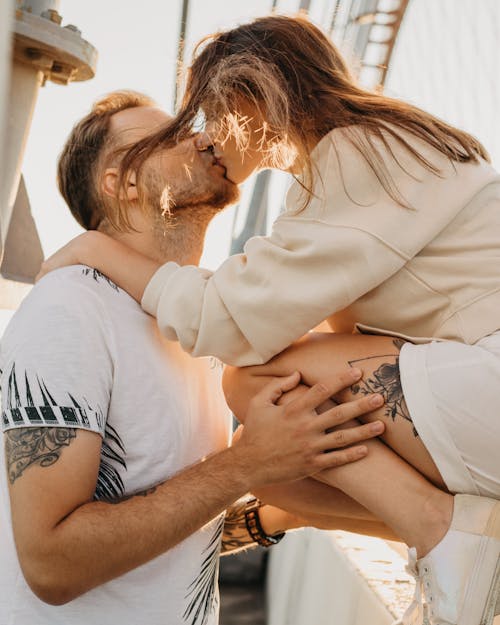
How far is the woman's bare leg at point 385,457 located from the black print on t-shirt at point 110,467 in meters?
0.27

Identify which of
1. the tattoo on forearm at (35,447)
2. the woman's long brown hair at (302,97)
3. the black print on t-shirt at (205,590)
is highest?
the woman's long brown hair at (302,97)

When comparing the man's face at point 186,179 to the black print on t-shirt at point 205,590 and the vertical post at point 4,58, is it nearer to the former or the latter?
the black print on t-shirt at point 205,590

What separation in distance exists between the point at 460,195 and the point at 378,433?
1.44 ft

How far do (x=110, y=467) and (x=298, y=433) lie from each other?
379mm

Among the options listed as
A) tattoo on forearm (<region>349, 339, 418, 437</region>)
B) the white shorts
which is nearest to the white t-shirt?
tattoo on forearm (<region>349, 339, 418, 437</region>)

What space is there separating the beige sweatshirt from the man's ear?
571 millimetres

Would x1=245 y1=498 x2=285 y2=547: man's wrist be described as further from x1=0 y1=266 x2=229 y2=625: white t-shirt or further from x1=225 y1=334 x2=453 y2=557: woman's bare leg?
x1=225 y1=334 x2=453 y2=557: woman's bare leg

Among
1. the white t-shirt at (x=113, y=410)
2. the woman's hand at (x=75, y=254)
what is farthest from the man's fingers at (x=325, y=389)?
the woman's hand at (x=75, y=254)

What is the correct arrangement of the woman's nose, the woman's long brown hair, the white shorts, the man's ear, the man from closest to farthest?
the white shorts < the man < the woman's long brown hair < the woman's nose < the man's ear

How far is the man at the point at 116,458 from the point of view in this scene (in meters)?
1.33

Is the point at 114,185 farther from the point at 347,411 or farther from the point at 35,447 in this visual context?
the point at 347,411

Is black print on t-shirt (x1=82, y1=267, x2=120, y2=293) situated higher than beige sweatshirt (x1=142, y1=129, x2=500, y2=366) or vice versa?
beige sweatshirt (x1=142, y1=129, x2=500, y2=366)

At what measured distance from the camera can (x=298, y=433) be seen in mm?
1373

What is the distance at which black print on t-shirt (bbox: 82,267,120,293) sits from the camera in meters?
1.61
